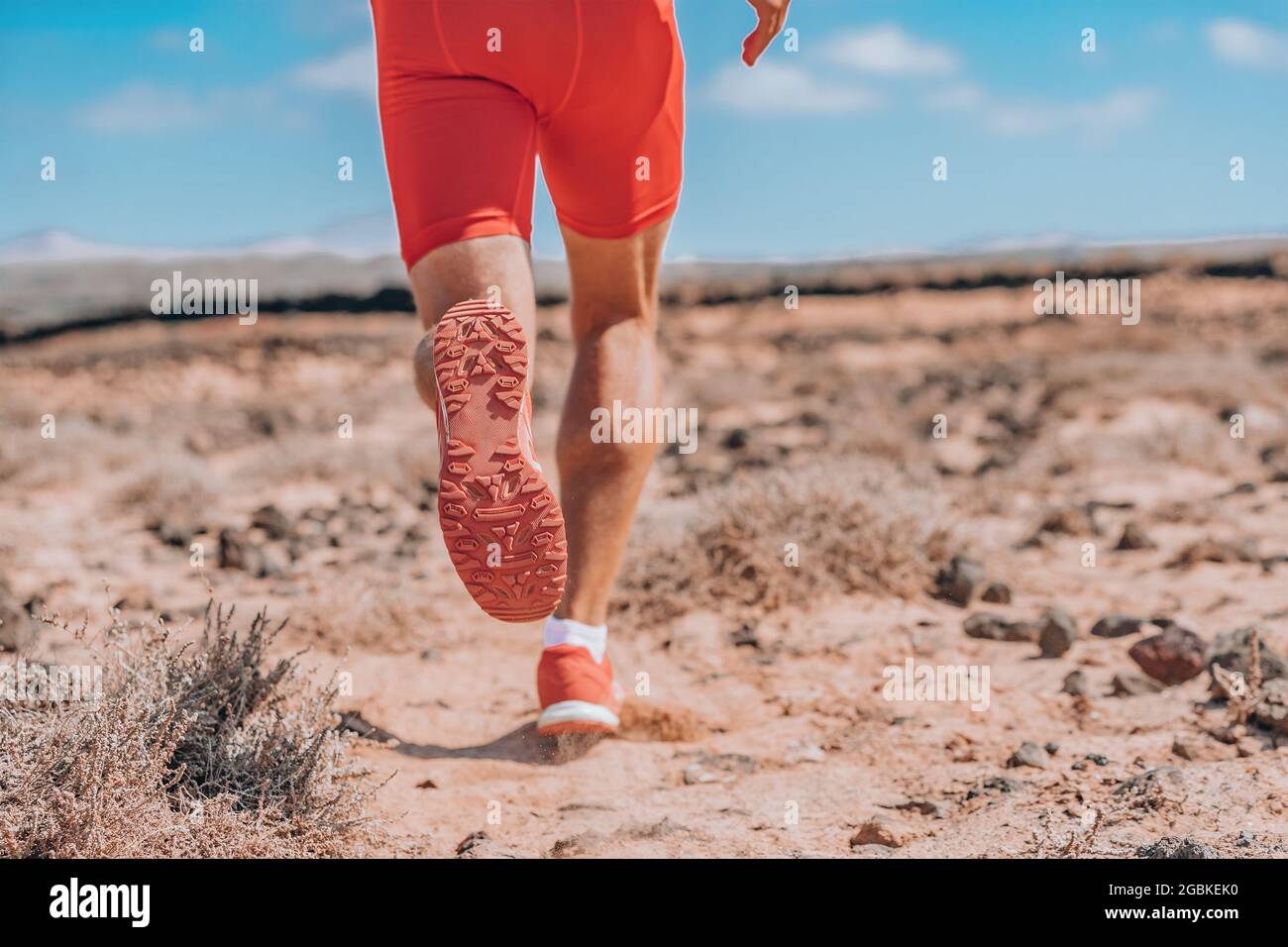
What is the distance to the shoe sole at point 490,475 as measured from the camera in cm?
197

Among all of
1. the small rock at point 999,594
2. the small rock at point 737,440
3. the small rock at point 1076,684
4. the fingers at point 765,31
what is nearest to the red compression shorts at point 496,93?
the fingers at point 765,31

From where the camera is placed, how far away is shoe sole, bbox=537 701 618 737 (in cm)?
269

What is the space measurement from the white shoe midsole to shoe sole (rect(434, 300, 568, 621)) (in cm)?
72

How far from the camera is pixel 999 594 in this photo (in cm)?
407

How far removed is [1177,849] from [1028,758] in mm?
687

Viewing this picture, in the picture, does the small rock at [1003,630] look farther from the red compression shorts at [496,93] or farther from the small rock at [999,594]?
the red compression shorts at [496,93]

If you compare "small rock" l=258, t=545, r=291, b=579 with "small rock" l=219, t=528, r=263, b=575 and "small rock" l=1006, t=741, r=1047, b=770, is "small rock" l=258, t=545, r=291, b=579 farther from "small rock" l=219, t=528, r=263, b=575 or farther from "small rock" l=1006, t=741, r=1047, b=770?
"small rock" l=1006, t=741, r=1047, b=770

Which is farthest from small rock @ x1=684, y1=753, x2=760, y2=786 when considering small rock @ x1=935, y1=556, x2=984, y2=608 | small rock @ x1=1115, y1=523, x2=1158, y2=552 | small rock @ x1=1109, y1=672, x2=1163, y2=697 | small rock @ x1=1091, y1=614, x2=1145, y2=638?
small rock @ x1=1115, y1=523, x2=1158, y2=552

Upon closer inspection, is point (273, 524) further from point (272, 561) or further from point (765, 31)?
point (765, 31)

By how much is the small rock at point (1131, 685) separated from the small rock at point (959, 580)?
3.07ft

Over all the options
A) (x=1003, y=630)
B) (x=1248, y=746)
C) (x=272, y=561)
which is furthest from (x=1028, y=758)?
(x=272, y=561)

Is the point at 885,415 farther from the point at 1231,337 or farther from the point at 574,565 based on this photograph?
the point at 1231,337

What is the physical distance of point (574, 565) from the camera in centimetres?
277
